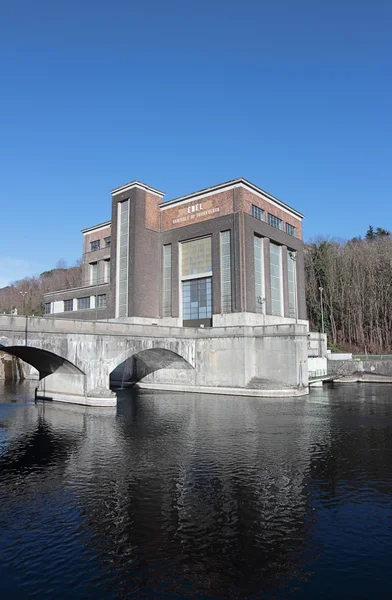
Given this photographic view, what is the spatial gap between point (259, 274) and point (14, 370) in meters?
46.2

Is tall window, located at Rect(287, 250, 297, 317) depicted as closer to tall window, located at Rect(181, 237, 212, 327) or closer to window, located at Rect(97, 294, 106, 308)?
tall window, located at Rect(181, 237, 212, 327)

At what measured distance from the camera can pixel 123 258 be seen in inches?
2549

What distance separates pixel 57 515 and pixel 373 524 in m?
11.1

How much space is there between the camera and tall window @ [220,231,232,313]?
57.1 metres

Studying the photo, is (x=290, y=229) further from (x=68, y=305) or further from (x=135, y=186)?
(x=68, y=305)

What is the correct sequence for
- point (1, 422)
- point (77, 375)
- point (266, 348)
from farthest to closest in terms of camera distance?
point (266, 348)
point (77, 375)
point (1, 422)

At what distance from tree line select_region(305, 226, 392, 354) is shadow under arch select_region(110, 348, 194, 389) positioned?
34782 mm

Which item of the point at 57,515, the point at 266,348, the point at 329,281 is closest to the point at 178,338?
the point at 266,348

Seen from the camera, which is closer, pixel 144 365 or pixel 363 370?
pixel 144 365

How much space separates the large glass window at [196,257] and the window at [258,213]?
737 centimetres

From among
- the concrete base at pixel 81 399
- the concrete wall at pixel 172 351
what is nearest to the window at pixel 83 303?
the concrete wall at pixel 172 351

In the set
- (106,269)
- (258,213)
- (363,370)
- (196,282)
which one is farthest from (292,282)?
(106,269)

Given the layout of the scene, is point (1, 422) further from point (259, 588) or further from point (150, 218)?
point (150, 218)

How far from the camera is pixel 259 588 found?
10570mm
